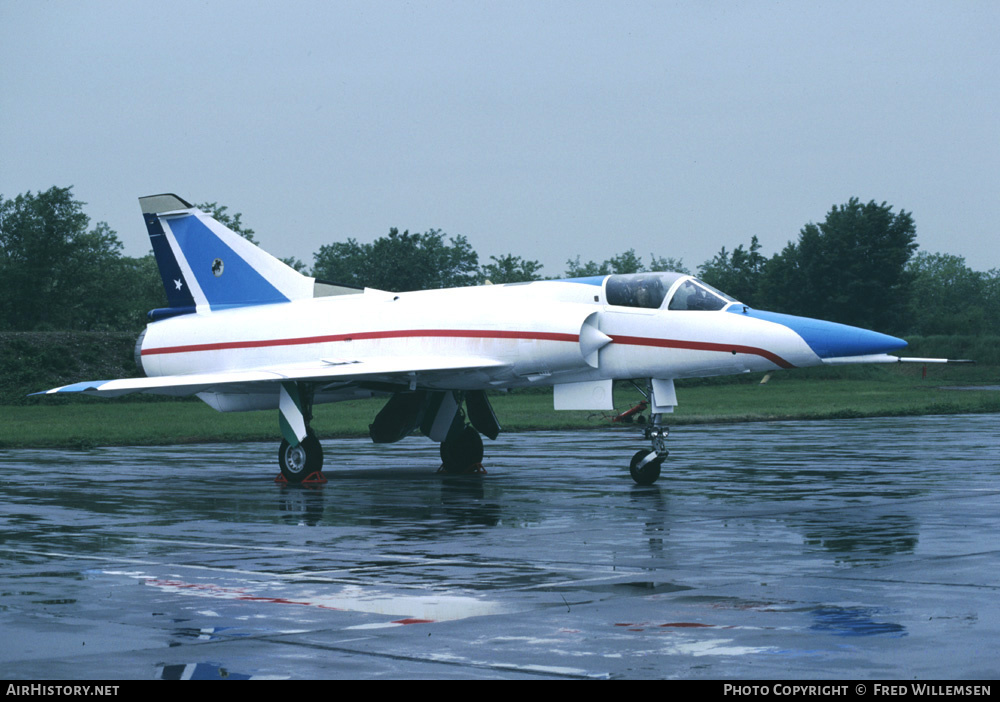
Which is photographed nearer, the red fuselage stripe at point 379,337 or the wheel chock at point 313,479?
the red fuselage stripe at point 379,337

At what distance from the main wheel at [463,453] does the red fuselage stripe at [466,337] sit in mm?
2026

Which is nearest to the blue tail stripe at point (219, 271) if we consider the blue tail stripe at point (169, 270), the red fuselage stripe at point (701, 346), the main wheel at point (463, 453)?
the blue tail stripe at point (169, 270)

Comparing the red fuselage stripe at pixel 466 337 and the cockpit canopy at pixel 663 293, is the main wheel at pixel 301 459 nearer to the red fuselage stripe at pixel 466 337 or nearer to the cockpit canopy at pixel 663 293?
the red fuselage stripe at pixel 466 337

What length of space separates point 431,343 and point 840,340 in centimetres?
582

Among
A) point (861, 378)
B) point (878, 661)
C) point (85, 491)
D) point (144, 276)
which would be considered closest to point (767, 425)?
point (85, 491)

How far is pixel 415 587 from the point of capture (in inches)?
353

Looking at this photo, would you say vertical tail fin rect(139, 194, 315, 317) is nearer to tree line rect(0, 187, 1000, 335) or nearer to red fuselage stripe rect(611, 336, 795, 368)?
red fuselage stripe rect(611, 336, 795, 368)

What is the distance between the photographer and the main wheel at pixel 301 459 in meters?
18.5

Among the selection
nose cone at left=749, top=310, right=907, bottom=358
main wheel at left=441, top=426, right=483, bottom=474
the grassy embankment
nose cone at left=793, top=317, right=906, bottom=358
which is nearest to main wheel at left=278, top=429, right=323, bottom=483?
main wheel at left=441, top=426, right=483, bottom=474

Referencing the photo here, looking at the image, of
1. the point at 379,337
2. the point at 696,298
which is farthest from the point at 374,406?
the point at 696,298

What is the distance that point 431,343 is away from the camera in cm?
1908

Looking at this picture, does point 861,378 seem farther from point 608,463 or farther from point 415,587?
point 415,587

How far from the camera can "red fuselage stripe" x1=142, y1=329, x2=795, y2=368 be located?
17188 millimetres

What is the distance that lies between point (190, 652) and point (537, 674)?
1890 mm
